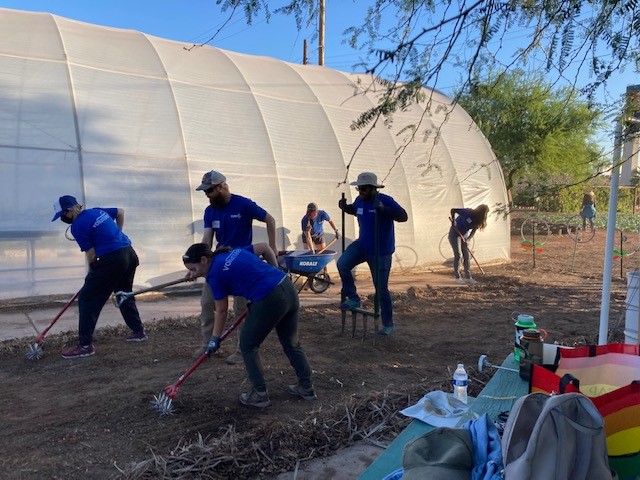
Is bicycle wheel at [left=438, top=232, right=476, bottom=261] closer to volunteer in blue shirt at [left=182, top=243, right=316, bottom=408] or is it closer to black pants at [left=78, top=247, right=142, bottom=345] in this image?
black pants at [left=78, top=247, right=142, bottom=345]

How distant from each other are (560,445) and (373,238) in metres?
4.36

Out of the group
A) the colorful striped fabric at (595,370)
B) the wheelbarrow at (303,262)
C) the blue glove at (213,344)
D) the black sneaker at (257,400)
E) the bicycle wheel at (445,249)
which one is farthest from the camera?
the bicycle wheel at (445,249)

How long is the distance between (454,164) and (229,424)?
406 inches

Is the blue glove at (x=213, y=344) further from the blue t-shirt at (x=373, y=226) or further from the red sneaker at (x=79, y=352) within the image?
the blue t-shirt at (x=373, y=226)

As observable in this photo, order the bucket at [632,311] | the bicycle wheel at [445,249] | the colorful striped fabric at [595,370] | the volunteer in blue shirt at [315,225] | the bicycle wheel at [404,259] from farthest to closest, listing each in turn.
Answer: the bicycle wheel at [445,249] → the bicycle wheel at [404,259] → the volunteer in blue shirt at [315,225] → the bucket at [632,311] → the colorful striped fabric at [595,370]

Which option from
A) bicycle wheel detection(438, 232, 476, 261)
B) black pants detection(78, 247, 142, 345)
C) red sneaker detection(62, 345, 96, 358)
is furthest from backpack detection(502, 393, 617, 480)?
bicycle wheel detection(438, 232, 476, 261)

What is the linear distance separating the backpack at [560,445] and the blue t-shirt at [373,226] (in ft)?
13.4

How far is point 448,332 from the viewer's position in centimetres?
665

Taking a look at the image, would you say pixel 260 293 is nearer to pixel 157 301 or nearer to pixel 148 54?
pixel 157 301

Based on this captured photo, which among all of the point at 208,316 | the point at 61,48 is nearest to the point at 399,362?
the point at 208,316

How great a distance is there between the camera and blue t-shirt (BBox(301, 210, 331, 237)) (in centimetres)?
968

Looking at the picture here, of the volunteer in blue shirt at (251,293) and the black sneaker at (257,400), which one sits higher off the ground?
the volunteer in blue shirt at (251,293)

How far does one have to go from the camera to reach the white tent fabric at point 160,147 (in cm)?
793

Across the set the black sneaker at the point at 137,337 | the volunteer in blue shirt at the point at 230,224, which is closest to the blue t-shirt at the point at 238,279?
the volunteer in blue shirt at the point at 230,224
